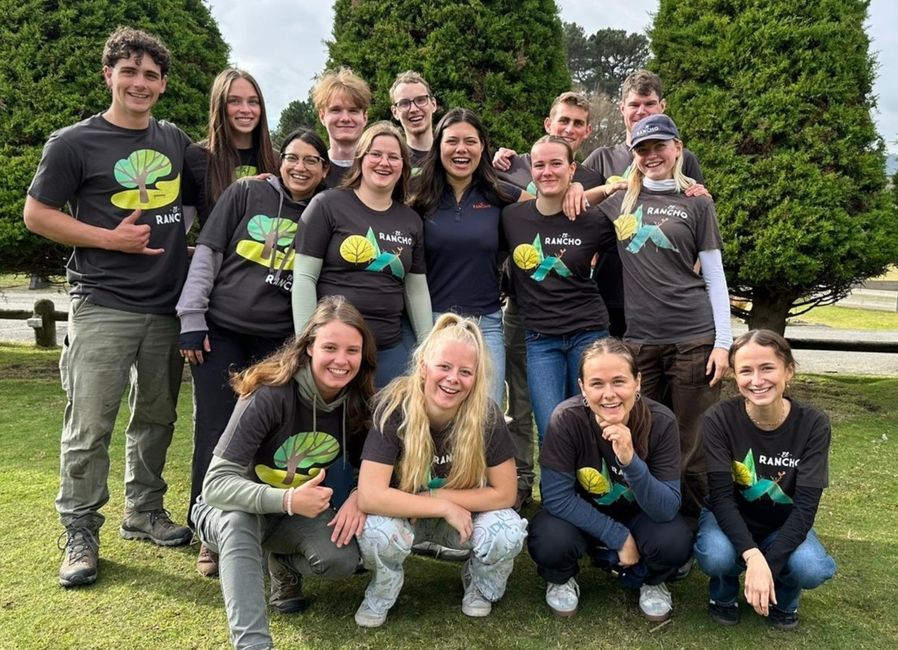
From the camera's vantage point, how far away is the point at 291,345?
323cm

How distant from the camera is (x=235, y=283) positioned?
356cm

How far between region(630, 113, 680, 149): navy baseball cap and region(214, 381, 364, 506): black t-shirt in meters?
2.06

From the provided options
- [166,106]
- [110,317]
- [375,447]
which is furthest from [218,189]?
[166,106]

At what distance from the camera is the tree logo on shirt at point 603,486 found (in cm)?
325

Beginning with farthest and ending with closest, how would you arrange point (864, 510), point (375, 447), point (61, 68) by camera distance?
point (61, 68) < point (864, 510) < point (375, 447)

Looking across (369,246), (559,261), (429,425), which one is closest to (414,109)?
(369,246)

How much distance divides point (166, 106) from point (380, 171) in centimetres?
492

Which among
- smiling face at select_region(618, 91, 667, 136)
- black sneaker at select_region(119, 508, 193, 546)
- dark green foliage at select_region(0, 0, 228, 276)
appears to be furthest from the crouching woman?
dark green foliage at select_region(0, 0, 228, 276)

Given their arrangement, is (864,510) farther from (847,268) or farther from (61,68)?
(61,68)

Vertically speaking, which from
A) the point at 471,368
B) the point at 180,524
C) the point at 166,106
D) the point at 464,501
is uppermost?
the point at 166,106

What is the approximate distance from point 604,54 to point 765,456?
137 ft

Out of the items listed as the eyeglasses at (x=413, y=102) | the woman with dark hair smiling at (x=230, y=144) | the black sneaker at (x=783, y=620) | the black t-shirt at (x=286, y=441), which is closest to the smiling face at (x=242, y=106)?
the woman with dark hair smiling at (x=230, y=144)

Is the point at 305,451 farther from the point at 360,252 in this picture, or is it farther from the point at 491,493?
the point at 360,252

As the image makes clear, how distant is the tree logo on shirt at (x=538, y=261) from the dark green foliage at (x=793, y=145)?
3.43m
